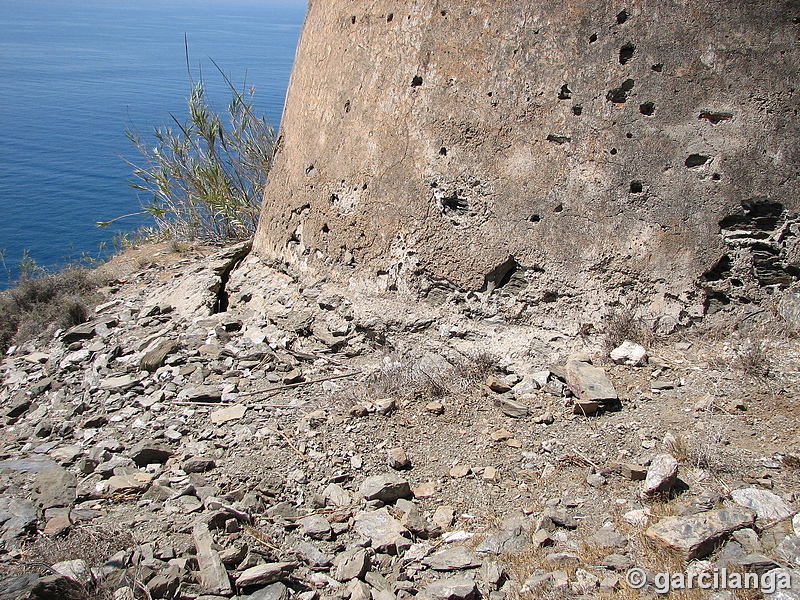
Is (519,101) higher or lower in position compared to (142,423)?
higher

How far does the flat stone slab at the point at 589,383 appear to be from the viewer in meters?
3.16

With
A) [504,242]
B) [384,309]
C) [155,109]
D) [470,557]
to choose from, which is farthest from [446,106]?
[155,109]

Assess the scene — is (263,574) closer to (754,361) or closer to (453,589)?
(453,589)

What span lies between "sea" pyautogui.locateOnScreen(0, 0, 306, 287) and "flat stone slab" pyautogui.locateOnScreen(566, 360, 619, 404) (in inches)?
186

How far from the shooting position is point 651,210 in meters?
3.39

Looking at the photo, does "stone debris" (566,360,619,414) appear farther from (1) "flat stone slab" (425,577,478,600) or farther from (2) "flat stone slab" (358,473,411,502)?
(1) "flat stone slab" (425,577,478,600)

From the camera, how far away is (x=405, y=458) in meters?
3.05

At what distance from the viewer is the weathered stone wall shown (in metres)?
3.26

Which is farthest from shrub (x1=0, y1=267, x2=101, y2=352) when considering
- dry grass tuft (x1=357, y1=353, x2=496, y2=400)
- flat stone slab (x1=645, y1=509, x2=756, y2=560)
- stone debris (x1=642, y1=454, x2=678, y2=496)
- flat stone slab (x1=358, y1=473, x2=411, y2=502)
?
flat stone slab (x1=645, y1=509, x2=756, y2=560)

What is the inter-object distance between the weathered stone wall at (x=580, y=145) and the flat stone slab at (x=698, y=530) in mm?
1316

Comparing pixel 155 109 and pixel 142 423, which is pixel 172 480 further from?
pixel 155 109

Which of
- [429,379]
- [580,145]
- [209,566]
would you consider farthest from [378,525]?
[580,145]

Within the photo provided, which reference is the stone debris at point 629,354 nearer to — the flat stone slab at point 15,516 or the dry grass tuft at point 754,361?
the dry grass tuft at point 754,361

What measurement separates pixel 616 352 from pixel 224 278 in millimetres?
3453
